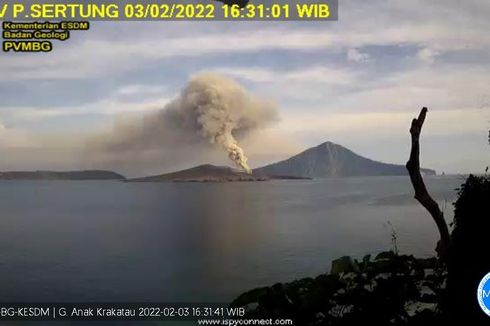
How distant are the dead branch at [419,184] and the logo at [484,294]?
0.28 metres

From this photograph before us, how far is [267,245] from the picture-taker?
28281 mm

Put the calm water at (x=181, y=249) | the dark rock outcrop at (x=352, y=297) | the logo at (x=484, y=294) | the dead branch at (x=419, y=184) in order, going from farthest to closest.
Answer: the calm water at (x=181, y=249) < the dead branch at (x=419, y=184) < the logo at (x=484, y=294) < the dark rock outcrop at (x=352, y=297)

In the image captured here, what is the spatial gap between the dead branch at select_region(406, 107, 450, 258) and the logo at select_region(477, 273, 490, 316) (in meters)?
0.28

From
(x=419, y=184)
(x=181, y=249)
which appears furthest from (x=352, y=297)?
(x=181, y=249)

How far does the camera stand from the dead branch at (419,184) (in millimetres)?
2812

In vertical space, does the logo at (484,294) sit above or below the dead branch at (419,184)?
below

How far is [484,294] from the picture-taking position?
267 cm

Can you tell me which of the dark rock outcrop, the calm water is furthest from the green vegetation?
the calm water

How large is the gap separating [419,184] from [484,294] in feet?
2.32

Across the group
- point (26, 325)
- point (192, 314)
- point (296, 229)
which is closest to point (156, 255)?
point (296, 229)

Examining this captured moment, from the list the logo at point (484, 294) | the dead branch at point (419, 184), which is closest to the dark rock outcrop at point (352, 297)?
the logo at point (484, 294)

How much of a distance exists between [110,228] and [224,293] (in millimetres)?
23588

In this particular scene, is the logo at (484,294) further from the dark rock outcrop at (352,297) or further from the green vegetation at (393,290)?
the dark rock outcrop at (352,297)

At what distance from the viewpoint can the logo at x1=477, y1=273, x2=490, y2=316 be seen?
2.63 meters
